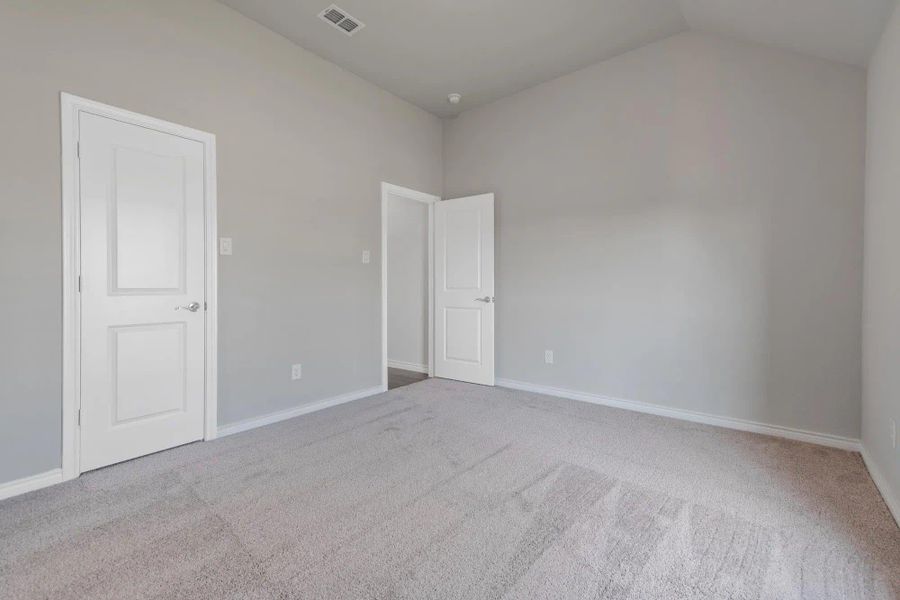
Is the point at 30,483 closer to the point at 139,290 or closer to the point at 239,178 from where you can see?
the point at 139,290

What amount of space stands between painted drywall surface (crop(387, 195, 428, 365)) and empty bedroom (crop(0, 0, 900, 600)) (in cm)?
96

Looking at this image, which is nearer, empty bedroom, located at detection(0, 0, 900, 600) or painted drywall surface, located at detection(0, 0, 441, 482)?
empty bedroom, located at detection(0, 0, 900, 600)

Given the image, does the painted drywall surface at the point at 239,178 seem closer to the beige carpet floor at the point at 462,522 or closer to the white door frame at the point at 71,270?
the white door frame at the point at 71,270

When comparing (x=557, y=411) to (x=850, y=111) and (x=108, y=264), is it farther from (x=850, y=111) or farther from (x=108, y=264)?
(x=108, y=264)

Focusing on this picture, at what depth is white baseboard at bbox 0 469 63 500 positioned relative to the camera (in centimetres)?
202

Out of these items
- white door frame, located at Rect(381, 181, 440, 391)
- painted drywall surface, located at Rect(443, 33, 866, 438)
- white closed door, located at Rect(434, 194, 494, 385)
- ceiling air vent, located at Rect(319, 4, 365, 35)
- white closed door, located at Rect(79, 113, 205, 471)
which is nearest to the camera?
white closed door, located at Rect(79, 113, 205, 471)

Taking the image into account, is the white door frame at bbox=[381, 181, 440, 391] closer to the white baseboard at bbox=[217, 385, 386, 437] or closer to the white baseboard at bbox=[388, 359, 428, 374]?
the white baseboard at bbox=[217, 385, 386, 437]

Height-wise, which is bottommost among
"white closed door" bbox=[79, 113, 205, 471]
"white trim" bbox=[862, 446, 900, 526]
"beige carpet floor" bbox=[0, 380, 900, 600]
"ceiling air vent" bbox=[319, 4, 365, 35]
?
"beige carpet floor" bbox=[0, 380, 900, 600]

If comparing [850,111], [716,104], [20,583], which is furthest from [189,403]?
[850,111]

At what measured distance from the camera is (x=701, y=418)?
3.14 m

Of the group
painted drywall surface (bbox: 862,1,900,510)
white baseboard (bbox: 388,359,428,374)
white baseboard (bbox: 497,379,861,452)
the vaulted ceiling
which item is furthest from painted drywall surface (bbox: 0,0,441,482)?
painted drywall surface (bbox: 862,1,900,510)

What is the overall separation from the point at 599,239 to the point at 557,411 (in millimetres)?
1509

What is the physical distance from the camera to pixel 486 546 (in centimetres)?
163

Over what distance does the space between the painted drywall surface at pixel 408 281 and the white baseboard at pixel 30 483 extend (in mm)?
3477
